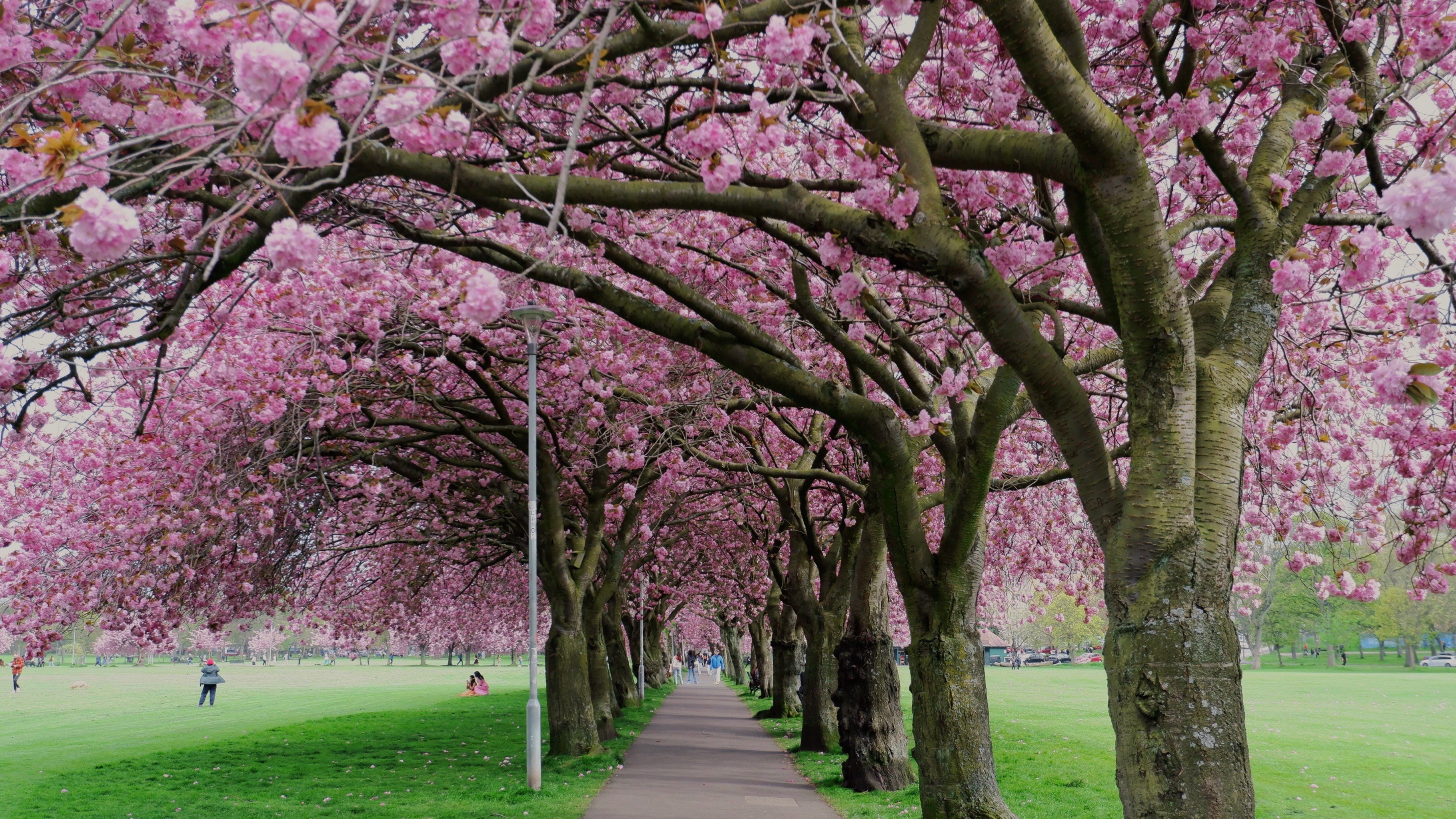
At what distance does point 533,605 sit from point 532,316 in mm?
3975

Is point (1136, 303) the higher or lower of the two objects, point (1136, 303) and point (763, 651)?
the higher

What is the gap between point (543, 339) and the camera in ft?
45.7

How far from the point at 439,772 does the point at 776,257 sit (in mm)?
9841

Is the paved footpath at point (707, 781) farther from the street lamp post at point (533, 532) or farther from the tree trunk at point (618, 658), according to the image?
the tree trunk at point (618, 658)

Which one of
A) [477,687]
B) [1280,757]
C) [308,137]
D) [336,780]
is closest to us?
[308,137]

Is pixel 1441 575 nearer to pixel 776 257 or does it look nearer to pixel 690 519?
pixel 776 257

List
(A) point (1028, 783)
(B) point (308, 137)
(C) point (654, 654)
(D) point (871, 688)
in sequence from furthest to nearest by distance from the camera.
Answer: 1. (C) point (654, 654)
2. (A) point (1028, 783)
3. (D) point (871, 688)
4. (B) point (308, 137)

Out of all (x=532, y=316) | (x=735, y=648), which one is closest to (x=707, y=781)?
(x=532, y=316)

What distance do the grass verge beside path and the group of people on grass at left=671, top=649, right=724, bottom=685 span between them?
3308cm

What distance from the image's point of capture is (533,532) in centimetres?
1285

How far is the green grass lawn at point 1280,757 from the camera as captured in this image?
12.3 m

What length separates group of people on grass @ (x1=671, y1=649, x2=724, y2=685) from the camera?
188 ft

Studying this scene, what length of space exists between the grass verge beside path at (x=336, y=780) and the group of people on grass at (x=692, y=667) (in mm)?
33076

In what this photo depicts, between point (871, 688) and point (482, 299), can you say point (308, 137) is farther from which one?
point (871, 688)
